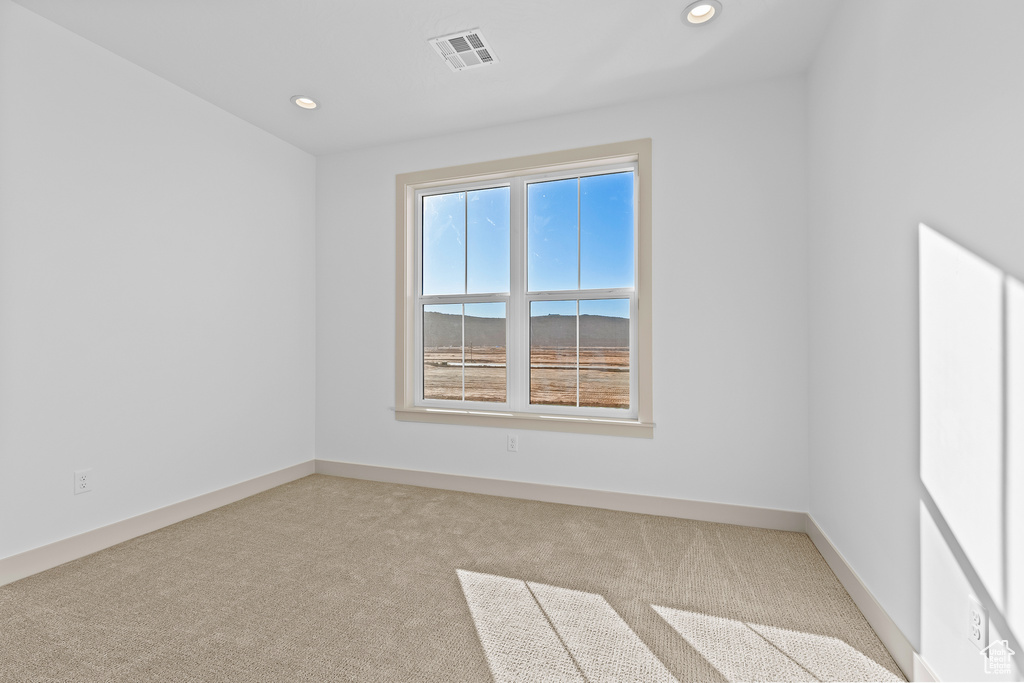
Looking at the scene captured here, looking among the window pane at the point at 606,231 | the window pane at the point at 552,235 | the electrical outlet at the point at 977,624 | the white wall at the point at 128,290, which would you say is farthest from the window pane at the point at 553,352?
the electrical outlet at the point at 977,624

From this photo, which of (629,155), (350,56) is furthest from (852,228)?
(350,56)

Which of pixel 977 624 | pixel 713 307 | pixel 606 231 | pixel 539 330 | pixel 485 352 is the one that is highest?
pixel 606 231

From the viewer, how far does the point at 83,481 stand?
2455mm

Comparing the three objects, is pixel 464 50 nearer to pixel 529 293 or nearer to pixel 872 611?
pixel 529 293

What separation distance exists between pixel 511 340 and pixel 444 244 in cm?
97

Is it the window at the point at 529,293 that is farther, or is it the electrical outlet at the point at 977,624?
the window at the point at 529,293

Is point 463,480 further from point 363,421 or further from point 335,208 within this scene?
point 335,208

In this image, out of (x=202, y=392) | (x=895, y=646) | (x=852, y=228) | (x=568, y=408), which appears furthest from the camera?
(x=568, y=408)

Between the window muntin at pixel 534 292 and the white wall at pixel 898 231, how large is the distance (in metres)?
1.16

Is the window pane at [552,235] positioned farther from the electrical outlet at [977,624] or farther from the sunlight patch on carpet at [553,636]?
the electrical outlet at [977,624]

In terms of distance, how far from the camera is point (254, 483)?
11.3 ft

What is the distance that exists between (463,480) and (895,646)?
A: 8.32 ft

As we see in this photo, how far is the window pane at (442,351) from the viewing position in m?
3.73

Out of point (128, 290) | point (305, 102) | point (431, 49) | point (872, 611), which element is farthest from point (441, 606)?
point (305, 102)
